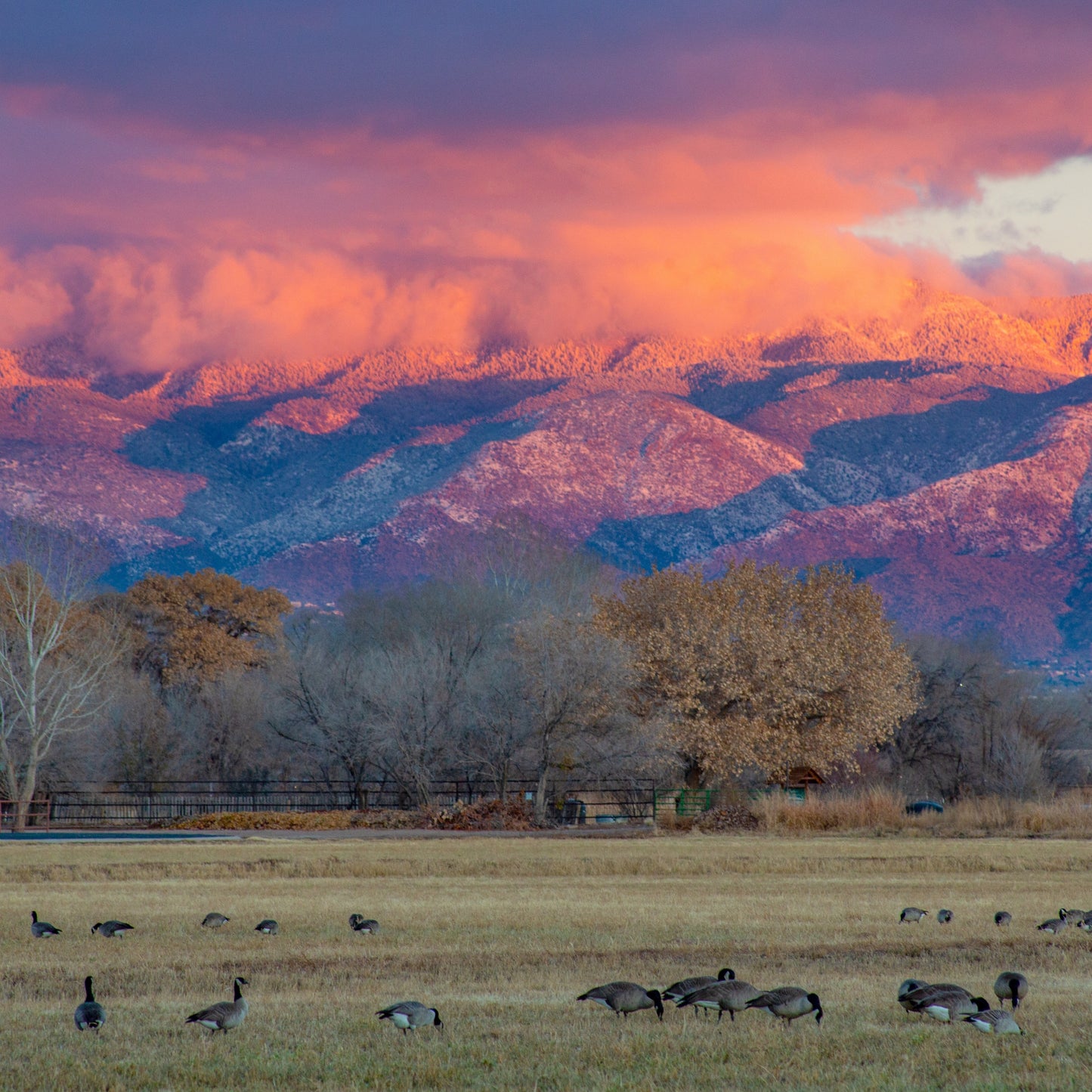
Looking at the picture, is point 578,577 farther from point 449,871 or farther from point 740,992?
point 740,992

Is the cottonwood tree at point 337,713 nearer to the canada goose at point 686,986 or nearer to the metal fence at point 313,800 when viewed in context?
the metal fence at point 313,800

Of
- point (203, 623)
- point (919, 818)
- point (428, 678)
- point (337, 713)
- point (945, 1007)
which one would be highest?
point (203, 623)

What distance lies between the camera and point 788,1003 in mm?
11352

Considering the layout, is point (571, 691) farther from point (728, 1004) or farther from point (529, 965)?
point (728, 1004)

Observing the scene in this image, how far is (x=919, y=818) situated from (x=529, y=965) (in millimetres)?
28302

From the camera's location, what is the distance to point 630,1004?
11.7 m

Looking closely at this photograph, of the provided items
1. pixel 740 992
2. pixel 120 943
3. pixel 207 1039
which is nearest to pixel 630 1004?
pixel 740 992

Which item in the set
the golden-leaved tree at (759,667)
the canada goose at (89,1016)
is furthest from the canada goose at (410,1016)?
the golden-leaved tree at (759,667)

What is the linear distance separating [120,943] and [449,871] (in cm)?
1273

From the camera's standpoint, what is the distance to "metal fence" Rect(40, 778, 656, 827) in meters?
49.4

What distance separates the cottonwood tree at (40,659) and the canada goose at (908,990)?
39.5 metres

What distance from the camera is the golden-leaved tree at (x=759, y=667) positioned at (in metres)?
49.8

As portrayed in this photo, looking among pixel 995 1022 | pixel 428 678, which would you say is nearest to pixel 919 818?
pixel 428 678

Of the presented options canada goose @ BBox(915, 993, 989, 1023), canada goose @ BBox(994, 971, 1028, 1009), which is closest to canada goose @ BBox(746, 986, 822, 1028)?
canada goose @ BBox(915, 993, 989, 1023)
